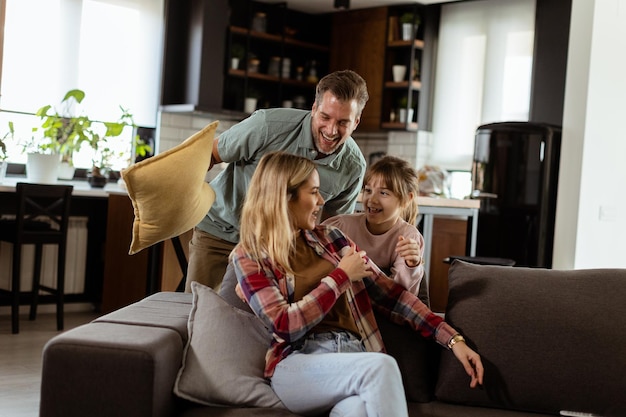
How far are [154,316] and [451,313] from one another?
900 mm

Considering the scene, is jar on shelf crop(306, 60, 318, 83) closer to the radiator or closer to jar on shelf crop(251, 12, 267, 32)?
jar on shelf crop(251, 12, 267, 32)

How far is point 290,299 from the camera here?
92.1 inches

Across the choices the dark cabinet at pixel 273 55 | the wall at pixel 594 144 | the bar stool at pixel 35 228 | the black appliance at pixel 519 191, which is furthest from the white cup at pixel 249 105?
the wall at pixel 594 144

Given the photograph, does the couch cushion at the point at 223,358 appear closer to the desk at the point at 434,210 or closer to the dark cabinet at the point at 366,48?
the desk at the point at 434,210

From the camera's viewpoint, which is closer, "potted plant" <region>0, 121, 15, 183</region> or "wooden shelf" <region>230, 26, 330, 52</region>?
"potted plant" <region>0, 121, 15, 183</region>

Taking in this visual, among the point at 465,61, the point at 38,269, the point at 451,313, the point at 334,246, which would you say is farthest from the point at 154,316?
the point at 465,61

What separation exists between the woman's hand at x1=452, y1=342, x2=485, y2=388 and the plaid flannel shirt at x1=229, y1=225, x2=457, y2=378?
6 centimetres

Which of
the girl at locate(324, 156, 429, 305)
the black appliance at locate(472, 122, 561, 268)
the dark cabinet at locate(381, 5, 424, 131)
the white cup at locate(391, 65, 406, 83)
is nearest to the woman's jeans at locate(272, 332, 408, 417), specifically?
the girl at locate(324, 156, 429, 305)

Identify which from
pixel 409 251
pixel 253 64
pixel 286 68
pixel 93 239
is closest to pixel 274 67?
pixel 286 68

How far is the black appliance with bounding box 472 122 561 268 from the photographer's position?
20.7 feet

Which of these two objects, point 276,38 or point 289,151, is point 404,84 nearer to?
point 276,38

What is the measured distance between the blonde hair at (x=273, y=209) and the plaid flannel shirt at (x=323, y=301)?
1.4 inches

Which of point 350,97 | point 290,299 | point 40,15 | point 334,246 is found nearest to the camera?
point 290,299

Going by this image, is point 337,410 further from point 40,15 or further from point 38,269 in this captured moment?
point 40,15
